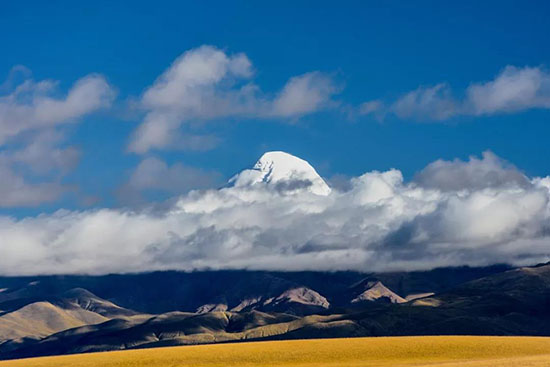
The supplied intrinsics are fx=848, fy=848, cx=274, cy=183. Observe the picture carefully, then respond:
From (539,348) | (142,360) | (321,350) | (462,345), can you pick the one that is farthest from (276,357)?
(539,348)

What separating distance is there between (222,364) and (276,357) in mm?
13693

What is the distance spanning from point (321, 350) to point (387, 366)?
4514 cm

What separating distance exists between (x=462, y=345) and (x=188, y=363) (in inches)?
2483

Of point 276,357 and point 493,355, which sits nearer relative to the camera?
point 493,355

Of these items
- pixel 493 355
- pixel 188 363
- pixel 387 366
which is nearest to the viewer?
pixel 387 366

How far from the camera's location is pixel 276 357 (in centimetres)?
18950

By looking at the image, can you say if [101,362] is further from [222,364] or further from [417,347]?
[417,347]

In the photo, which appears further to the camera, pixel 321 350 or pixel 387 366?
pixel 321 350

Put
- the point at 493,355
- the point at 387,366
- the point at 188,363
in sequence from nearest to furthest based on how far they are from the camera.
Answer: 1. the point at 387,366
2. the point at 493,355
3. the point at 188,363

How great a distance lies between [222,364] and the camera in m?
182

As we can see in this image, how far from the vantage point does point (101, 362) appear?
632ft

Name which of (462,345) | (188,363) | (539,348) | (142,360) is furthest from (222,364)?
(539,348)

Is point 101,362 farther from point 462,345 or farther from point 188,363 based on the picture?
point 462,345

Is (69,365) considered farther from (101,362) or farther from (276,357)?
(276,357)
